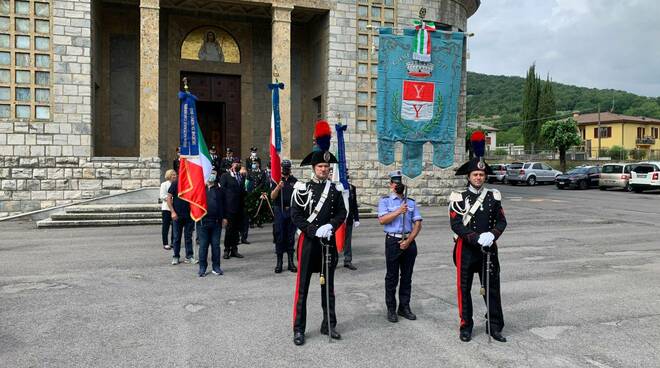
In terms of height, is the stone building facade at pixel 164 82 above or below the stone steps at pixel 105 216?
above

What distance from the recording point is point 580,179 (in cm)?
3216

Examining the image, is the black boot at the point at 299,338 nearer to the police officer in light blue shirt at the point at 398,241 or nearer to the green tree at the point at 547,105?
the police officer in light blue shirt at the point at 398,241

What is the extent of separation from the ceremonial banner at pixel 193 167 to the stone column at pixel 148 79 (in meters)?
6.93

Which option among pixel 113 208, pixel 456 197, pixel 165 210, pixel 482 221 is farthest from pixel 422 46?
pixel 113 208

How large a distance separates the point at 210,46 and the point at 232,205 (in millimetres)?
12227

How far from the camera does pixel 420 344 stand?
5328mm

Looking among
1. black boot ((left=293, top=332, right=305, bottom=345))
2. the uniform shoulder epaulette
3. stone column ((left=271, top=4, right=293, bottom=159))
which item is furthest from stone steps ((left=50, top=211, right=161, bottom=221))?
the uniform shoulder epaulette

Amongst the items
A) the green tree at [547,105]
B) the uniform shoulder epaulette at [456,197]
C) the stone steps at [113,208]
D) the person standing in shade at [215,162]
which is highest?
the green tree at [547,105]

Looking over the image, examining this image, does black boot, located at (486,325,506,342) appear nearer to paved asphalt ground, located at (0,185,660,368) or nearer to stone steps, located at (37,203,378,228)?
paved asphalt ground, located at (0,185,660,368)

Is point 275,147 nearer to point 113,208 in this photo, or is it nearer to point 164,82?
point 113,208

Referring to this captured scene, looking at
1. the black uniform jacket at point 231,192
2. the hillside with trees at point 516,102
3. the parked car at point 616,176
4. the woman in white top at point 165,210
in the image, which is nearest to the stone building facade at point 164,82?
the woman in white top at point 165,210

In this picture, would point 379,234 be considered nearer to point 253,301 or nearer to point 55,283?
point 253,301

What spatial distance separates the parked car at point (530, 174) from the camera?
36375mm

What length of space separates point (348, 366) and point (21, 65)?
49.3ft
